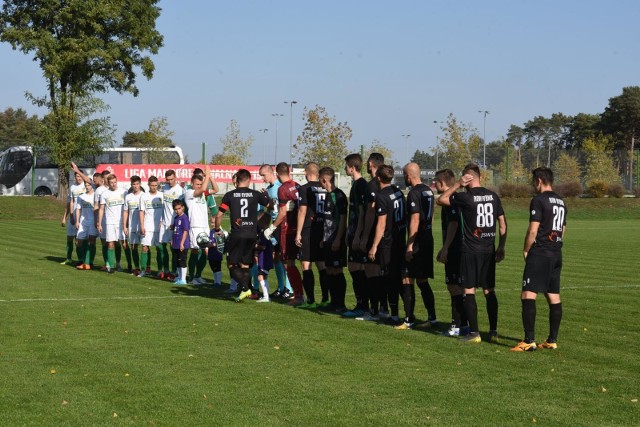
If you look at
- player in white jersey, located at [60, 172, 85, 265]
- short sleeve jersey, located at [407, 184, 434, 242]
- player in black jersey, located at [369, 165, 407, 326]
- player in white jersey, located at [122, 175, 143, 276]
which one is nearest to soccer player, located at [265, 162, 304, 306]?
player in black jersey, located at [369, 165, 407, 326]

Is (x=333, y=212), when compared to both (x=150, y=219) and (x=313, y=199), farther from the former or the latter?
(x=150, y=219)

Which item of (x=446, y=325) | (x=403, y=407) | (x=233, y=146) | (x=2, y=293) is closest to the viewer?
(x=403, y=407)

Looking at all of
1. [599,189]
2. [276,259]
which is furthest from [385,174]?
[599,189]

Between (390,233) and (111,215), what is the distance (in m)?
9.20

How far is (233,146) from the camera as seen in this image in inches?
3083

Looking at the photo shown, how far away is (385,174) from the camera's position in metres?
12.3

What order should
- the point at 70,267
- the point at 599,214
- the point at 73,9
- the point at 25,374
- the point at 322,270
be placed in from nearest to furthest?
the point at 25,374 → the point at 322,270 → the point at 70,267 → the point at 73,9 → the point at 599,214

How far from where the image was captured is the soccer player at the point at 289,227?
14.6 metres

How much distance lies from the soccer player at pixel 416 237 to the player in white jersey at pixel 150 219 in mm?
8054

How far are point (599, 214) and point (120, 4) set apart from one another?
1255 inches

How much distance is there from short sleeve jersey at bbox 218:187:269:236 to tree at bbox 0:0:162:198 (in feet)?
134

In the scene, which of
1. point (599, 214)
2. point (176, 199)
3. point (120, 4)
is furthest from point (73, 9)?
point (176, 199)

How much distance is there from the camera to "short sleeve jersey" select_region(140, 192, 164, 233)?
1916 cm

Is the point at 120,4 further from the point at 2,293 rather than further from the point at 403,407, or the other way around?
the point at 403,407
